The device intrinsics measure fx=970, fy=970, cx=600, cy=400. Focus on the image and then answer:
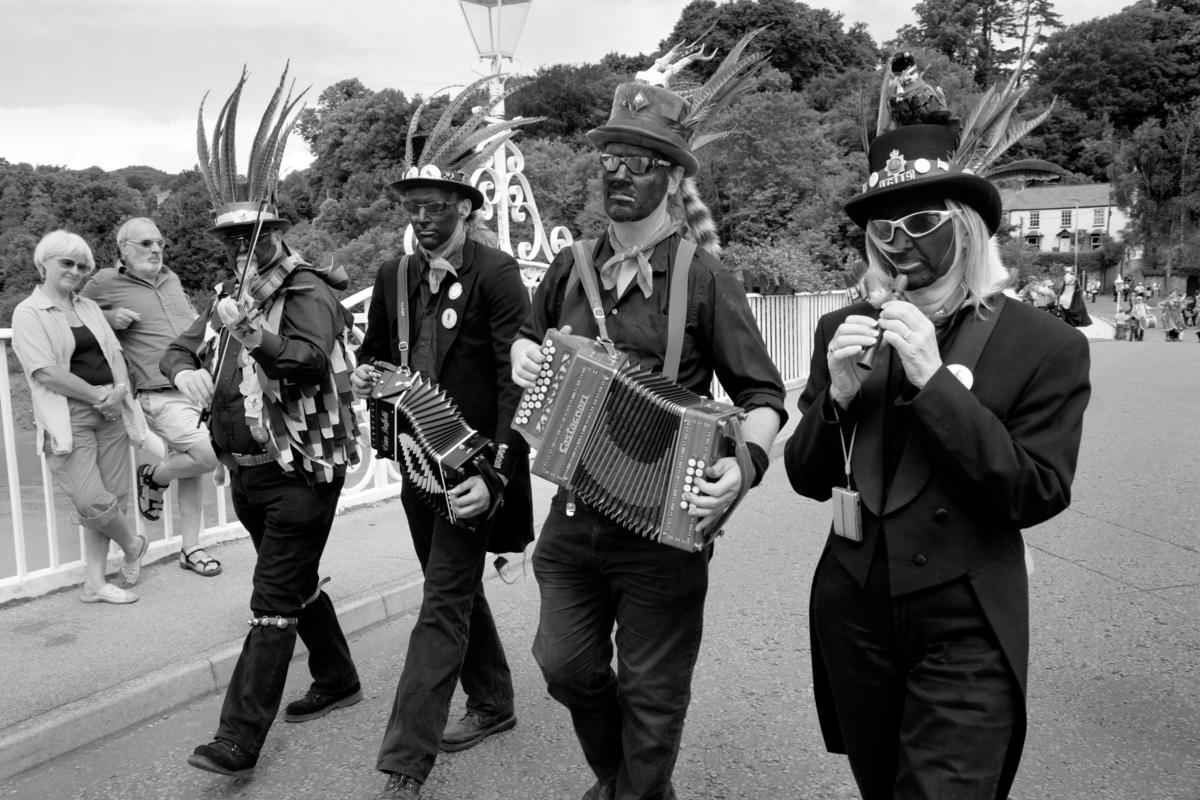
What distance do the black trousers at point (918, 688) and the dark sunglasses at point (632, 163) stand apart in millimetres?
1315

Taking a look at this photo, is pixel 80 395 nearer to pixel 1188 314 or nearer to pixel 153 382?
pixel 153 382

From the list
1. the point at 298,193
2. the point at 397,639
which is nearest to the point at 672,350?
the point at 397,639

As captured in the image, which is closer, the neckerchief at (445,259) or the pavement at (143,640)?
the neckerchief at (445,259)

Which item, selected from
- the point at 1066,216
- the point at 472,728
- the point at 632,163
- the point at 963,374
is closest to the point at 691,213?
the point at 632,163

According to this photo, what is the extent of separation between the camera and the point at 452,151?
11.9ft

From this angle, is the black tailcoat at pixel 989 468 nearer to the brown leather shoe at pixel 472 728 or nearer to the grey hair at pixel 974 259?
the grey hair at pixel 974 259

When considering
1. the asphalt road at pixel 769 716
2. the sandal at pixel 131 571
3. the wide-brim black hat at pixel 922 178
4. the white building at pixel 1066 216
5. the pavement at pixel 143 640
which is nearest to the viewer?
the wide-brim black hat at pixel 922 178

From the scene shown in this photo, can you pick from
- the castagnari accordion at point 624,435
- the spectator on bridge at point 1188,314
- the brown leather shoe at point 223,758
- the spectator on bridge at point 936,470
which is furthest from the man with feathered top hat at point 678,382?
the spectator on bridge at point 1188,314

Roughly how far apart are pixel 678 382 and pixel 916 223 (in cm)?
90

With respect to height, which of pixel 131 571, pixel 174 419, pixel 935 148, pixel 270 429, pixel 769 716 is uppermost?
pixel 935 148

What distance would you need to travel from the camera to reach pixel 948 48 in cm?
8300

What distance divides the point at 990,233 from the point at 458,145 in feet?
6.79

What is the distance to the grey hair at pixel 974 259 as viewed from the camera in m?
2.21

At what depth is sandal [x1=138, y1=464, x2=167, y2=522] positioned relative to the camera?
240 inches
